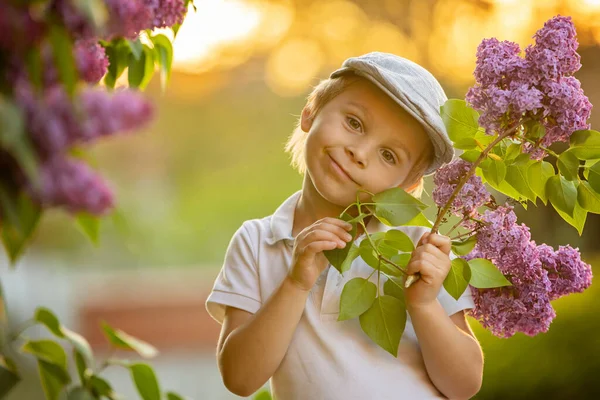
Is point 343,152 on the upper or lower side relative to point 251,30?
lower

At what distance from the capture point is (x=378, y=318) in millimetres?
1020

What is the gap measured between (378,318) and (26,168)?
25.9 inches

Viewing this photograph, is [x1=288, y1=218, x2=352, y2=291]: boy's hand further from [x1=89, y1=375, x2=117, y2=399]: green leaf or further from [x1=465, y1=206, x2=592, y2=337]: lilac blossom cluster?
[x1=89, y1=375, x2=117, y2=399]: green leaf

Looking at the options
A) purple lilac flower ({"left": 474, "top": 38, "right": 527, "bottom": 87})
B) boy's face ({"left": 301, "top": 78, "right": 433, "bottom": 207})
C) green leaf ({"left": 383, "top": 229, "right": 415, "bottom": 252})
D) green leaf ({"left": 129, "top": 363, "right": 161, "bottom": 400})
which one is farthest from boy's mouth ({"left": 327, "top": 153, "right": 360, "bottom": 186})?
green leaf ({"left": 129, "top": 363, "right": 161, "bottom": 400})

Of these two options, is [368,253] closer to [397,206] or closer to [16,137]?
[397,206]

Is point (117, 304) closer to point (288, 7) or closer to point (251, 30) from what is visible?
point (251, 30)

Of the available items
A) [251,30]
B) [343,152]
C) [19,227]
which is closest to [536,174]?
[343,152]

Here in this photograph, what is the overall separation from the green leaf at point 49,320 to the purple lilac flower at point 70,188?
34 centimetres

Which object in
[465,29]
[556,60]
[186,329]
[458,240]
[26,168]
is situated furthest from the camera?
[465,29]

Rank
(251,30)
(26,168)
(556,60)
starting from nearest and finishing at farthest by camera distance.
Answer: (26,168)
(556,60)
(251,30)

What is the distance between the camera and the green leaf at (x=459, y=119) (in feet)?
3.40

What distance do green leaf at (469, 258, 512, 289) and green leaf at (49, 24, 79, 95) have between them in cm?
71

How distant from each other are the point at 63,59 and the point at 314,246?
0.58 m

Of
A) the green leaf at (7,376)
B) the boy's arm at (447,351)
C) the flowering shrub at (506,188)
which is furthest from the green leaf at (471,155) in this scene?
the green leaf at (7,376)
